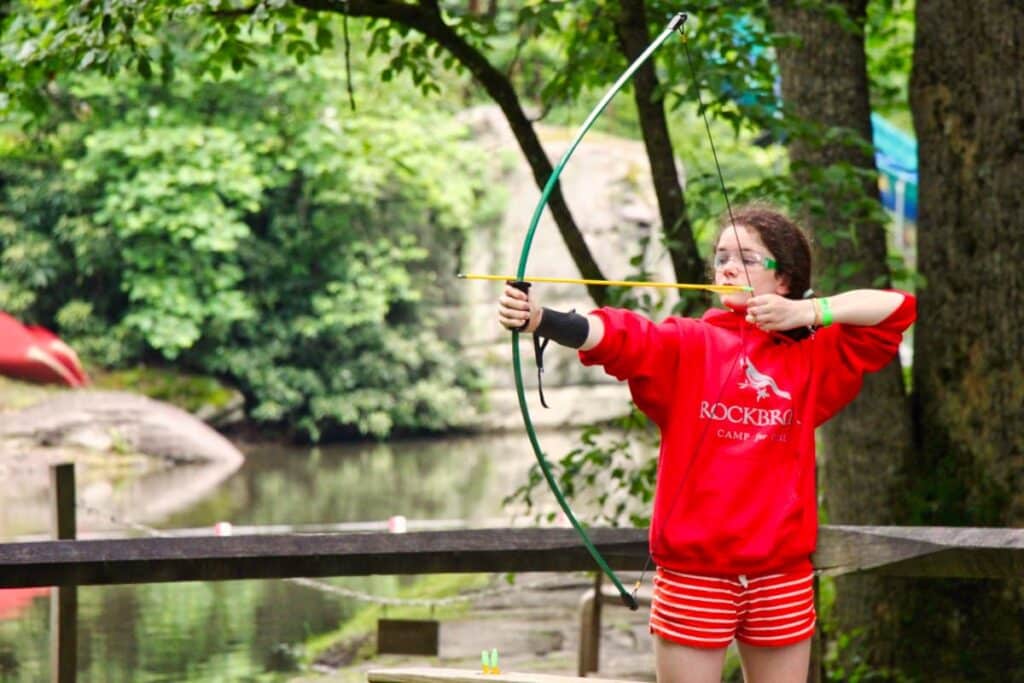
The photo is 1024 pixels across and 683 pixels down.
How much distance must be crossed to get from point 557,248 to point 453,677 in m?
18.0

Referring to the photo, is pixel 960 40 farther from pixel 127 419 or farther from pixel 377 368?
pixel 377 368

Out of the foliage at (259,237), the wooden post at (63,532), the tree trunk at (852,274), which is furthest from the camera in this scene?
the foliage at (259,237)

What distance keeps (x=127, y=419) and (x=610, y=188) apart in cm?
730

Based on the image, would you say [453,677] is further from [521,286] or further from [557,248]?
[557,248]

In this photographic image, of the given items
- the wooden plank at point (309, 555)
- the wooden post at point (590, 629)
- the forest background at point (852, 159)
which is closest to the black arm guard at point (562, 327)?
the wooden plank at point (309, 555)

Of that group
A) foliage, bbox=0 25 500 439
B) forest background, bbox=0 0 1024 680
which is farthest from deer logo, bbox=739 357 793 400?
foliage, bbox=0 25 500 439

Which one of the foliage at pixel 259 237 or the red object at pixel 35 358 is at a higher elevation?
the foliage at pixel 259 237

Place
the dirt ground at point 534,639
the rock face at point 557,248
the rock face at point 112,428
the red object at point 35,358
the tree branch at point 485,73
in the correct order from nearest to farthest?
1. the tree branch at point 485,73
2. the dirt ground at point 534,639
3. the rock face at point 112,428
4. the red object at point 35,358
5. the rock face at point 557,248

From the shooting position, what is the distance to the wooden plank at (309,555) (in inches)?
128

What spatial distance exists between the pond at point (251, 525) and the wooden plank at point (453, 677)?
233 cm

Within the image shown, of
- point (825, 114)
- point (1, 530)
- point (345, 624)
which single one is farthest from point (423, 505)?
point (825, 114)

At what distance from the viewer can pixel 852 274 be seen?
5.05m

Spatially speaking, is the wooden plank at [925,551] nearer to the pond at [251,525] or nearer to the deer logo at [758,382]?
the deer logo at [758,382]

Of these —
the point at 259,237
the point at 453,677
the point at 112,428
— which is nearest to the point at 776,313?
the point at 453,677
